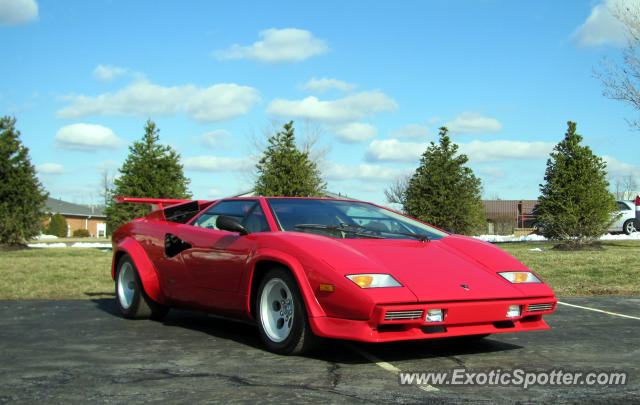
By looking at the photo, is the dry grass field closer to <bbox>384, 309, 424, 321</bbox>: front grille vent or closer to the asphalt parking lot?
the asphalt parking lot

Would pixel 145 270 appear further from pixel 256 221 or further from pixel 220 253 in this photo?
pixel 256 221

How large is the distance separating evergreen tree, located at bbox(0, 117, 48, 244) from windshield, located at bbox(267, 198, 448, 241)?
18.6 m


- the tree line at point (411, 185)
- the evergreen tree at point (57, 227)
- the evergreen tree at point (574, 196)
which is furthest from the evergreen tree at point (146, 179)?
the evergreen tree at point (57, 227)

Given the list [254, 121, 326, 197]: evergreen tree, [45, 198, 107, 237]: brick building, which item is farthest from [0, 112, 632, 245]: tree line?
[45, 198, 107, 237]: brick building

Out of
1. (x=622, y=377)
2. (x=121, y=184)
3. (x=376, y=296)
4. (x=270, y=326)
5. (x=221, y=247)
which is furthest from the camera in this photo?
(x=121, y=184)

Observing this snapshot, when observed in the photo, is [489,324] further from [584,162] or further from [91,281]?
[584,162]

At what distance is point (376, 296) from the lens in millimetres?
4066

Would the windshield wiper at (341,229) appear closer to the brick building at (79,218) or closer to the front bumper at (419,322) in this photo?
the front bumper at (419,322)

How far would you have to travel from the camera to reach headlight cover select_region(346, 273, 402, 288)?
13.7 feet

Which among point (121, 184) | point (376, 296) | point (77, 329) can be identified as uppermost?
point (121, 184)

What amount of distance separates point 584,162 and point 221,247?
16.7 m

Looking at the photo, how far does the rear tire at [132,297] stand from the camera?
6.64 meters

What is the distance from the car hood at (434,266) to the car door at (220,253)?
0.83m

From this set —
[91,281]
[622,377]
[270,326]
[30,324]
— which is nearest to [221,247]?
[270,326]
